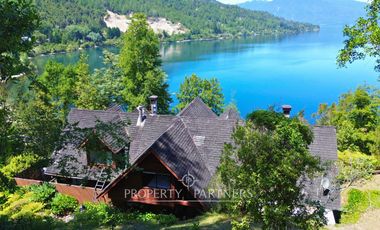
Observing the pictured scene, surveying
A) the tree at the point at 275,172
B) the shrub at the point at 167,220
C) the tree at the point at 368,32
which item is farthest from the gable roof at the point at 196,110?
the tree at the point at 275,172

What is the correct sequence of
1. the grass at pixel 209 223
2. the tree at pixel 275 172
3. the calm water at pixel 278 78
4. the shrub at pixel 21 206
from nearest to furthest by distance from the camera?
the tree at pixel 275 172
the grass at pixel 209 223
the shrub at pixel 21 206
the calm water at pixel 278 78

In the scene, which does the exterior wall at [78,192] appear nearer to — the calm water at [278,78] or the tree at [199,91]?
the tree at [199,91]

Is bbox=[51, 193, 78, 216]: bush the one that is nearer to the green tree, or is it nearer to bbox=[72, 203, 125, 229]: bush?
bbox=[72, 203, 125, 229]: bush

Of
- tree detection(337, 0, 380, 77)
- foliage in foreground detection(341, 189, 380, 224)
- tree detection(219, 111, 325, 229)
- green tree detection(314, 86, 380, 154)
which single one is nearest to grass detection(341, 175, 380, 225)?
foliage in foreground detection(341, 189, 380, 224)

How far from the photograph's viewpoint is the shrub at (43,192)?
20.1 meters

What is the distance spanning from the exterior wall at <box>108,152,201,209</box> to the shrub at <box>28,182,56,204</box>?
12.8 ft

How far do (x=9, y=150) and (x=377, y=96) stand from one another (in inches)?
1332

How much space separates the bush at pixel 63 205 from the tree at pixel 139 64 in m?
13.7

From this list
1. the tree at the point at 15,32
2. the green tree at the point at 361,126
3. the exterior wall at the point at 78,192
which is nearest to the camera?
the tree at the point at 15,32

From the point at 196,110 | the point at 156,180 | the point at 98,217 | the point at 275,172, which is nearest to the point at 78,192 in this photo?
the point at 98,217

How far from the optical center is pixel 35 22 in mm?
8086

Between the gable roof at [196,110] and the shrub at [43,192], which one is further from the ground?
the gable roof at [196,110]

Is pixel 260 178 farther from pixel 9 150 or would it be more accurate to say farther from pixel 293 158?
pixel 9 150

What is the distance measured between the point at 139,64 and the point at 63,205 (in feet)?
53.8
